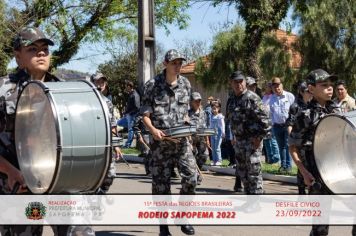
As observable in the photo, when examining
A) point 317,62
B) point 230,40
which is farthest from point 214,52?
point 317,62

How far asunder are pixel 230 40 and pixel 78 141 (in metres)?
43.8

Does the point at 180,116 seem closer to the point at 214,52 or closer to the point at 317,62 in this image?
the point at 317,62

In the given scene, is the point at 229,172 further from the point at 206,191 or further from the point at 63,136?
the point at 63,136

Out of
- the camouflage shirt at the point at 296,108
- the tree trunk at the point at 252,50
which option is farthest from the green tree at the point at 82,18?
the camouflage shirt at the point at 296,108

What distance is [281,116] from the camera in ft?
45.7

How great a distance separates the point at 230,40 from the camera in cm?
4750

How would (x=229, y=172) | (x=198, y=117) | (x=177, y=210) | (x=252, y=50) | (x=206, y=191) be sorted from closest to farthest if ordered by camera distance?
(x=177, y=210)
(x=206, y=191)
(x=198, y=117)
(x=229, y=172)
(x=252, y=50)

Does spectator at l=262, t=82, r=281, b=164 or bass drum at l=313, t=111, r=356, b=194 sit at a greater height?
bass drum at l=313, t=111, r=356, b=194

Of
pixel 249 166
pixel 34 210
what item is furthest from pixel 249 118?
pixel 34 210

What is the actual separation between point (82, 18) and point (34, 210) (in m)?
25.4

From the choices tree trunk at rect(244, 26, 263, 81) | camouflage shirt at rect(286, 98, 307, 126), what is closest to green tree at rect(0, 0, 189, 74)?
tree trunk at rect(244, 26, 263, 81)

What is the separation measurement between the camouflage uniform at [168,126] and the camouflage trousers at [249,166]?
1758 mm

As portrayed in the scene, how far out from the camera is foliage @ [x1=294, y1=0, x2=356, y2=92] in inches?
1524

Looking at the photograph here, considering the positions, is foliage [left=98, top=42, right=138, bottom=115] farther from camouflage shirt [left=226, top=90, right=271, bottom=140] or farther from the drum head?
the drum head
